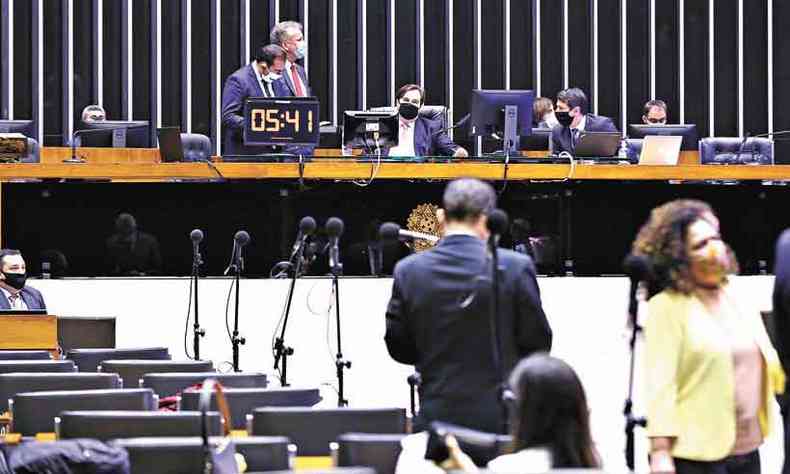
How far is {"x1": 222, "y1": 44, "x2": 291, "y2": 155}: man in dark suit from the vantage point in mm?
9953

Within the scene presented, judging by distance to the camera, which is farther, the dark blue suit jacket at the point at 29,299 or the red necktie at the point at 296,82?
the red necktie at the point at 296,82

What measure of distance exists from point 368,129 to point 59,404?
444 cm

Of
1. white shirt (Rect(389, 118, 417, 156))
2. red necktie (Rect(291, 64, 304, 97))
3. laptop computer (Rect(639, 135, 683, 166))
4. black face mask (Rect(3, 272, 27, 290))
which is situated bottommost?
black face mask (Rect(3, 272, 27, 290))

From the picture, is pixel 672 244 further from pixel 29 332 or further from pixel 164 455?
pixel 29 332

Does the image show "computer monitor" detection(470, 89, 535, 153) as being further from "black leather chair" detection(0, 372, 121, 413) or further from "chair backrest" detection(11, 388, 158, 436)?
"chair backrest" detection(11, 388, 158, 436)

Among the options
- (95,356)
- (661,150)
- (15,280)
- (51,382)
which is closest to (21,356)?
(95,356)

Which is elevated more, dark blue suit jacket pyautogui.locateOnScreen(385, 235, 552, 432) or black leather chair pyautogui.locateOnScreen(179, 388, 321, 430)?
dark blue suit jacket pyautogui.locateOnScreen(385, 235, 552, 432)

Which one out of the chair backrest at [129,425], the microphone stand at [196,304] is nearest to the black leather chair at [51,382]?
the chair backrest at [129,425]

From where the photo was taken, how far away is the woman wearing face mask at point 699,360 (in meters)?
3.85

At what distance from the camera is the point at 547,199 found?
363 inches

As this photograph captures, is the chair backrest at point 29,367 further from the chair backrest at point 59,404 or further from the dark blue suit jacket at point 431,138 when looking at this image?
the dark blue suit jacket at point 431,138

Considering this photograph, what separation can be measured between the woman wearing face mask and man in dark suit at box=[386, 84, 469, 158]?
6.18m

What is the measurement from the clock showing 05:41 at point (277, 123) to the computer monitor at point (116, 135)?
206 cm

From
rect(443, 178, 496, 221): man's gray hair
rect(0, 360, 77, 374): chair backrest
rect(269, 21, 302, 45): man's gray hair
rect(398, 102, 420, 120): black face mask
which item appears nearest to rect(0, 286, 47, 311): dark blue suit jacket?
rect(0, 360, 77, 374): chair backrest
